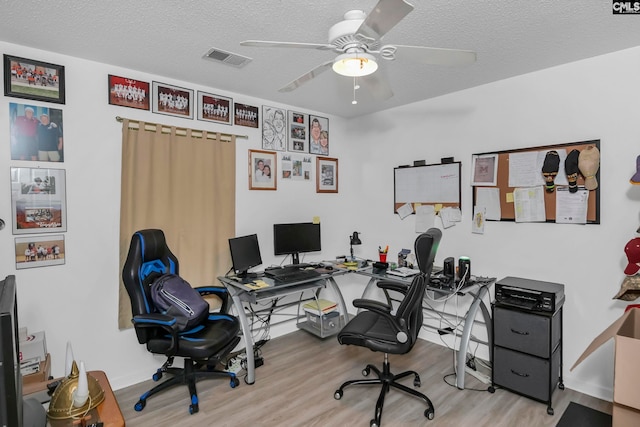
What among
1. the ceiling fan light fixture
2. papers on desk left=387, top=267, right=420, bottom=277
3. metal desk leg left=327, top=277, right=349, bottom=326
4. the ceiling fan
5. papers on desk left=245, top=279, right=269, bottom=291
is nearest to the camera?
the ceiling fan

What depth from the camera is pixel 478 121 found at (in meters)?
3.12

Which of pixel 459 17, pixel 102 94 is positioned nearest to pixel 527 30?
pixel 459 17

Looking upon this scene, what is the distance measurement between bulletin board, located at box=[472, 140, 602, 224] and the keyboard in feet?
5.39

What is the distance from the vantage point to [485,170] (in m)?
3.06

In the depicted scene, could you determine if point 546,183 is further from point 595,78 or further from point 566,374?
point 566,374

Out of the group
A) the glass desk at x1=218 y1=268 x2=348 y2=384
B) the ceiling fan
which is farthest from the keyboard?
the ceiling fan

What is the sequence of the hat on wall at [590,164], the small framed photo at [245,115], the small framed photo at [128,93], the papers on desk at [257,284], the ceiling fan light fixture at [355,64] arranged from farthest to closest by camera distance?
the small framed photo at [245,115]
the papers on desk at [257,284]
the small framed photo at [128,93]
the hat on wall at [590,164]
the ceiling fan light fixture at [355,64]

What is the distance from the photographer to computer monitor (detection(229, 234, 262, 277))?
3037mm

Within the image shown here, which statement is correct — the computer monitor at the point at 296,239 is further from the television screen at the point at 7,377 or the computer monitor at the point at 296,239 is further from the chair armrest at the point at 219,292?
the television screen at the point at 7,377

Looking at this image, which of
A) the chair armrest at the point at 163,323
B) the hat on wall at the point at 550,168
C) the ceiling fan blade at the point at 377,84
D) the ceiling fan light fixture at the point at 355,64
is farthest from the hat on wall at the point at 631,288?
the chair armrest at the point at 163,323

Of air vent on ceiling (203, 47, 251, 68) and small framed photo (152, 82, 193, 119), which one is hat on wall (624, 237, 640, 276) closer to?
air vent on ceiling (203, 47, 251, 68)

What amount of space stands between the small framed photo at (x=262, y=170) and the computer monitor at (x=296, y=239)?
0.44m

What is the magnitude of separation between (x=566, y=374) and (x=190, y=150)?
3489mm

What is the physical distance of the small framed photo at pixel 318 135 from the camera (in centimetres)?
389
